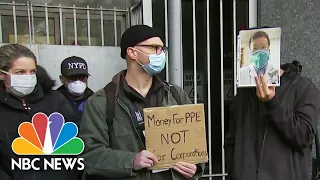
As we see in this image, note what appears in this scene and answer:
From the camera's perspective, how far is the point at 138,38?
7.57 feet

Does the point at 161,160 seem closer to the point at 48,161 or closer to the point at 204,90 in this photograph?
the point at 48,161

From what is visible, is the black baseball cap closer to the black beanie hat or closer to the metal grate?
Result: the metal grate

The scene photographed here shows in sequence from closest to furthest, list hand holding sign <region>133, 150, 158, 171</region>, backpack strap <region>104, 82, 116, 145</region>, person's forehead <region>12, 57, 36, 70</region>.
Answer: hand holding sign <region>133, 150, 158, 171</region>
backpack strap <region>104, 82, 116, 145</region>
person's forehead <region>12, 57, 36, 70</region>

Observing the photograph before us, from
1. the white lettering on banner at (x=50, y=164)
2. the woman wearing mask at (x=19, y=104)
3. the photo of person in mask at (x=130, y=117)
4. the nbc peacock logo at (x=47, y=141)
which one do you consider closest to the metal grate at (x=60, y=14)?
the woman wearing mask at (x=19, y=104)

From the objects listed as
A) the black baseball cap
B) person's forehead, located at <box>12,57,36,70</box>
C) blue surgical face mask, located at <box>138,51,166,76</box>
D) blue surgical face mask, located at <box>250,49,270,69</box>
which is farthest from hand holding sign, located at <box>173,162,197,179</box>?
the black baseball cap

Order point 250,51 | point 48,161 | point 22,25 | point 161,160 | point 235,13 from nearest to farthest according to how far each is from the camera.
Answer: point 161,160 → point 250,51 → point 48,161 → point 22,25 → point 235,13

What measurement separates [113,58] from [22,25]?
97 cm

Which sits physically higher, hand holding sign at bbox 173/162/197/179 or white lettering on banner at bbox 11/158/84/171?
hand holding sign at bbox 173/162/197/179

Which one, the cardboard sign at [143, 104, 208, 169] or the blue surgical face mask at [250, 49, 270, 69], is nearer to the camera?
the cardboard sign at [143, 104, 208, 169]

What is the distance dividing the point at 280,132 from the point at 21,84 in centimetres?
165

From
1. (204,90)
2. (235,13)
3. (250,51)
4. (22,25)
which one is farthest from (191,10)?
(250,51)

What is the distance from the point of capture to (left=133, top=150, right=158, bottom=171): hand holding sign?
2.11m

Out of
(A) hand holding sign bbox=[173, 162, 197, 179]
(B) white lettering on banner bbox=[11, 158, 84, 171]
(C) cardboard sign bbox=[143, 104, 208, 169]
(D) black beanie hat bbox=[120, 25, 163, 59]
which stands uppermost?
(D) black beanie hat bbox=[120, 25, 163, 59]

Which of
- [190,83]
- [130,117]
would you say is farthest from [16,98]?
[190,83]
